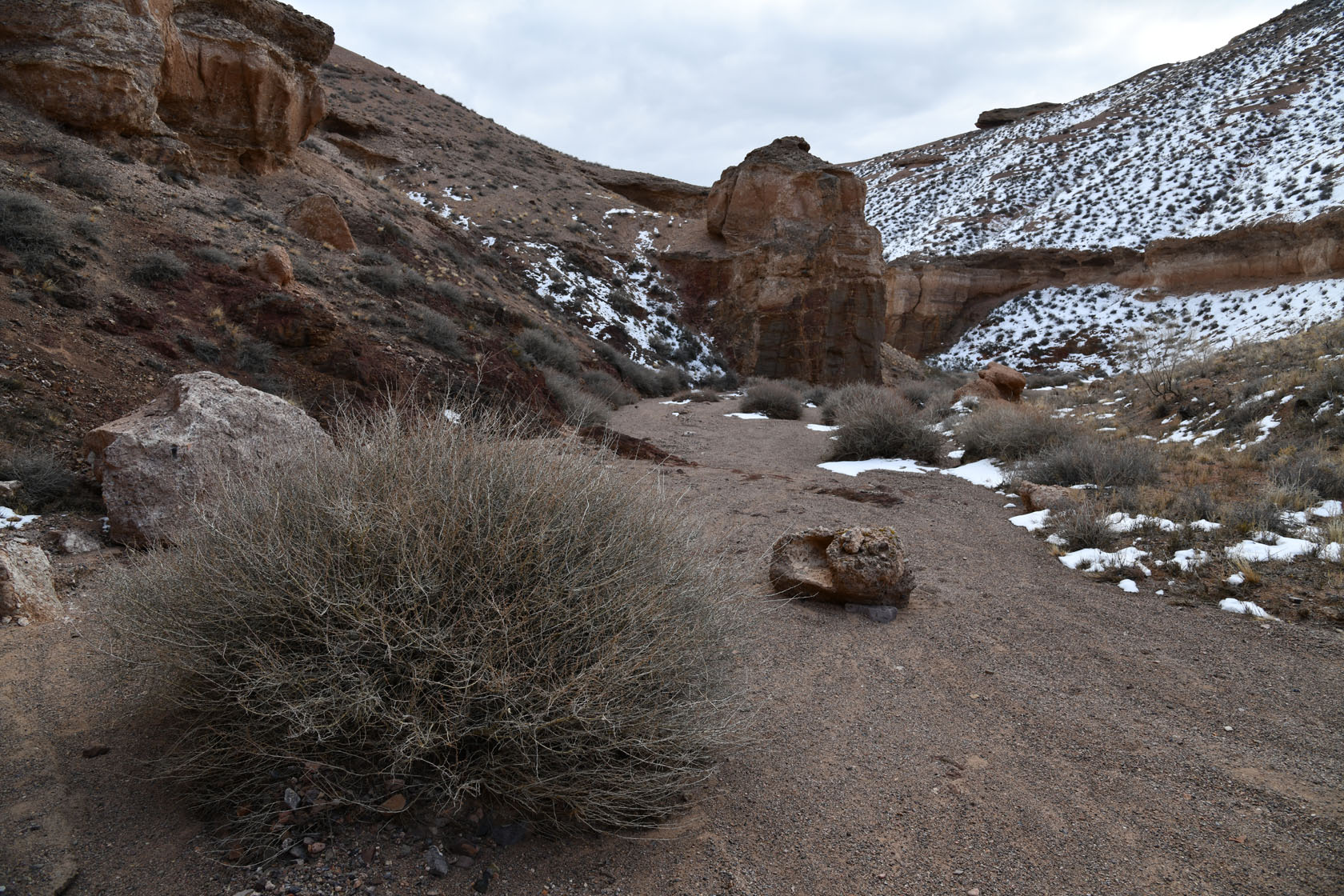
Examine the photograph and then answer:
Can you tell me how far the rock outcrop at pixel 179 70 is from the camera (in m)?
9.41

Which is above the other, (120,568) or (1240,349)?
(1240,349)

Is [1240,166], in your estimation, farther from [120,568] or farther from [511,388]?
[120,568]

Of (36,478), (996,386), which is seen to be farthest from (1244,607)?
(996,386)

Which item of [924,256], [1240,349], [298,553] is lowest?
[298,553]

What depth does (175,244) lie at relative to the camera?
8.66 metres

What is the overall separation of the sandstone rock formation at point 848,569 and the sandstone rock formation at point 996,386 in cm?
1122

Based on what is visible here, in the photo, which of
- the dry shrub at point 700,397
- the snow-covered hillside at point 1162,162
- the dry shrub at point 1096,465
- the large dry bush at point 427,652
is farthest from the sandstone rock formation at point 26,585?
the snow-covered hillside at point 1162,162

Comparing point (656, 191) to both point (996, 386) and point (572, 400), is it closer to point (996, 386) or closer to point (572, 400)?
point (996, 386)

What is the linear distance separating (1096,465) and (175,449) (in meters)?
8.31

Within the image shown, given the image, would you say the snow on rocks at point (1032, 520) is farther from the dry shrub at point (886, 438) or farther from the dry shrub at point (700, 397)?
the dry shrub at point (700, 397)

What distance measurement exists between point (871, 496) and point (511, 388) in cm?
541

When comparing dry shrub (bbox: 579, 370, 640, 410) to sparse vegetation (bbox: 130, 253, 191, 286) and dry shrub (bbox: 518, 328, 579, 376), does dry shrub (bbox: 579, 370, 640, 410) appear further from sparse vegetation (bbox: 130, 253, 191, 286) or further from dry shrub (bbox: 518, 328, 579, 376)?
sparse vegetation (bbox: 130, 253, 191, 286)

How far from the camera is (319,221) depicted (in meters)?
11.8

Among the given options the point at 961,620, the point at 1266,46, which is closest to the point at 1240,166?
the point at 1266,46
